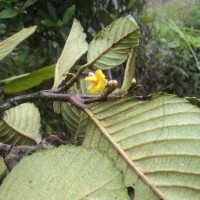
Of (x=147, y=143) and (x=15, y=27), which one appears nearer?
(x=147, y=143)

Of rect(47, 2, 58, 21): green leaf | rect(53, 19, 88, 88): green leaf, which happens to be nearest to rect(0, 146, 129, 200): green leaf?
rect(53, 19, 88, 88): green leaf

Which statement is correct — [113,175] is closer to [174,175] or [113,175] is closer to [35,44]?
[174,175]

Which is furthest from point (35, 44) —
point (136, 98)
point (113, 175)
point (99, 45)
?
point (113, 175)

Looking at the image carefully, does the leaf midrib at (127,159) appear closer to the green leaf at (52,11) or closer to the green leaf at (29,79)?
the green leaf at (29,79)

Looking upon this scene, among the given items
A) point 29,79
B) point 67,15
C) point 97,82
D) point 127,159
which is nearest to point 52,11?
point 67,15

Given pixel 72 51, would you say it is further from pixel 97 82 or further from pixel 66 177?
pixel 66 177

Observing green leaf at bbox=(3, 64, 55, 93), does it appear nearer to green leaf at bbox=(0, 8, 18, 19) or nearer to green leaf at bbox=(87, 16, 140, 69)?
green leaf at bbox=(87, 16, 140, 69)
